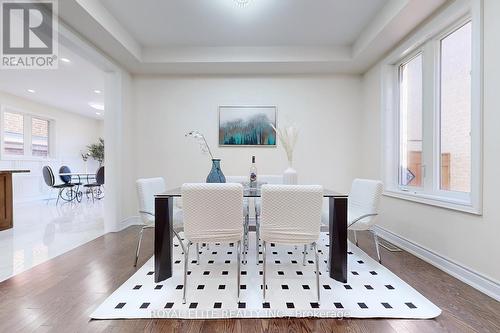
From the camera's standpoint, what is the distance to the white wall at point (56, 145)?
5.82 m

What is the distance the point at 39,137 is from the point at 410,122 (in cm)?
878

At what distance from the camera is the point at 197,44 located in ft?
11.2

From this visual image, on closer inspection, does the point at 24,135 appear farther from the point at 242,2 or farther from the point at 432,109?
the point at 432,109

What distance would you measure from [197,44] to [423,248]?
377 centimetres

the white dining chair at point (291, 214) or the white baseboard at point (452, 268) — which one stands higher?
the white dining chair at point (291, 214)

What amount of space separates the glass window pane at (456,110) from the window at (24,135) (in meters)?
8.35

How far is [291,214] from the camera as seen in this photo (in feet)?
5.64

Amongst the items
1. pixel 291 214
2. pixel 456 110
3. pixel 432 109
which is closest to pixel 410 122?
pixel 432 109

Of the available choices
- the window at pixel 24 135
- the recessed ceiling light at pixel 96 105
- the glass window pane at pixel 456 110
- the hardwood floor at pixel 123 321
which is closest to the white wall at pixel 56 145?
the window at pixel 24 135

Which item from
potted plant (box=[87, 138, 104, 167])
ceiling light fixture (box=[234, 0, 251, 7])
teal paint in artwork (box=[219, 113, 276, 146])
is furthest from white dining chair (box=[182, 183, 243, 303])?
potted plant (box=[87, 138, 104, 167])

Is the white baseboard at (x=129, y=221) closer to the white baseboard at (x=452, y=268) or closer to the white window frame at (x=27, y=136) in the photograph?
the white baseboard at (x=452, y=268)

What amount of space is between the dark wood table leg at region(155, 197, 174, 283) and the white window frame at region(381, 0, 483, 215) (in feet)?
8.17

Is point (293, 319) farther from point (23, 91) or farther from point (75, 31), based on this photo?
point (23, 91)

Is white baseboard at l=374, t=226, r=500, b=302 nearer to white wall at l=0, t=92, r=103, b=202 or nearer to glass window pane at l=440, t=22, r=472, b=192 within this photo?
glass window pane at l=440, t=22, r=472, b=192
